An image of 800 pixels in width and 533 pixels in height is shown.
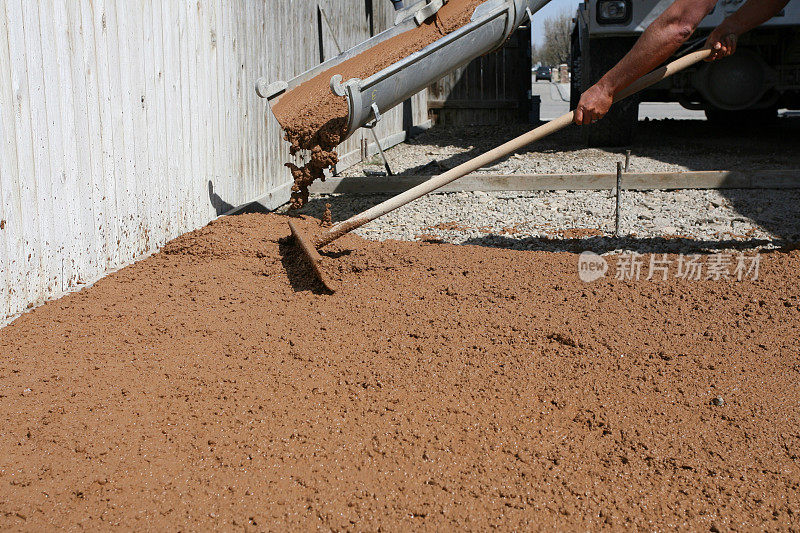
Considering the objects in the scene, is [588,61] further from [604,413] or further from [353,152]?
[604,413]

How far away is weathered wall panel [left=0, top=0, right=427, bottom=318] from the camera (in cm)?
378

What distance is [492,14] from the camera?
21.6 ft

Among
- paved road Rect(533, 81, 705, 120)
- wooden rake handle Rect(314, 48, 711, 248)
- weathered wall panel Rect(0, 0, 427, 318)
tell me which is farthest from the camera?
paved road Rect(533, 81, 705, 120)

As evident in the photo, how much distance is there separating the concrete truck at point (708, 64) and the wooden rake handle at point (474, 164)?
11.6 feet

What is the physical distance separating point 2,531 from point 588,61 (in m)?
8.30

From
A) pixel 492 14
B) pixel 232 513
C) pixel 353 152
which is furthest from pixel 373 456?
pixel 353 152

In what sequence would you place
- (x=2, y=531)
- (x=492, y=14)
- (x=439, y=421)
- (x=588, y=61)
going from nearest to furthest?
(x=2, y=531), (x=439, y=421), (x=492, y=14), (x=588, y=61)

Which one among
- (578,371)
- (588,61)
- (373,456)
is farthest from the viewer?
(588,61)

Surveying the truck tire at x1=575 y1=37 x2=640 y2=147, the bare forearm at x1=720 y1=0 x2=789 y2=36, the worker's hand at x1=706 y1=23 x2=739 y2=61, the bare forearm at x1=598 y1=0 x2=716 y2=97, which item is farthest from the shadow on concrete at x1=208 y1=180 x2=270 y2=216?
the truck tire at x1=575 y1=37 x2=640 y2=147

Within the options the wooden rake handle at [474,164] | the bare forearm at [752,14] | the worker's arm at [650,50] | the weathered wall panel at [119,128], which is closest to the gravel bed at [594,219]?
the wooden rake handle at [474,164]

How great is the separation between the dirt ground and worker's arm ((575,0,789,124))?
3.67 ft

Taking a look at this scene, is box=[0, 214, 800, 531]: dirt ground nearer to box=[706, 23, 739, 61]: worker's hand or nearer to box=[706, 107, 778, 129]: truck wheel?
box=[706, 23, 739, 61]: worker's hand

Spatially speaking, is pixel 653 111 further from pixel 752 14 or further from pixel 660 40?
pixel 660 40

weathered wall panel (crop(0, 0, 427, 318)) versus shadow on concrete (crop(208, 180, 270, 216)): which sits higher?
weathered wall panel (crop(0, 0, 427, 318))
